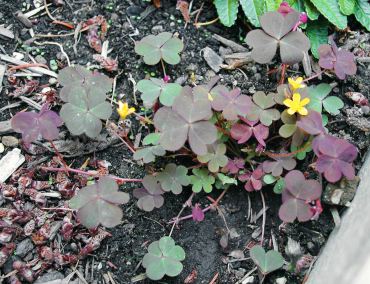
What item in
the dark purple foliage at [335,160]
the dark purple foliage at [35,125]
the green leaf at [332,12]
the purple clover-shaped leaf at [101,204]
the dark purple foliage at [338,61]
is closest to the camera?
the purple clover-shaped leaf at [101,204]

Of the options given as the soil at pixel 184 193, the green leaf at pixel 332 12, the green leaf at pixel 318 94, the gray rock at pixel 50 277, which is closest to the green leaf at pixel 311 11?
the green leaf at pixel 332 12

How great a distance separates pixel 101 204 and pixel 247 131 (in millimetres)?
718

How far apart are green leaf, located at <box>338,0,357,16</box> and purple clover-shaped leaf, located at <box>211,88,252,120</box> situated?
0.80 metres

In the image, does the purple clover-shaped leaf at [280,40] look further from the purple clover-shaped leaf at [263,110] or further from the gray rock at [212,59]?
the gray rock at [212,59]

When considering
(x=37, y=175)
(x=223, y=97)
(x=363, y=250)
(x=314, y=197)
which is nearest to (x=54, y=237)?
(x=37, y=175)

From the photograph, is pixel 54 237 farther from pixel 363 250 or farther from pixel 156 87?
pixel 363 250

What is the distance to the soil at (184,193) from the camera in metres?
2.30

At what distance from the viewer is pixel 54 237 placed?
2.32 metres

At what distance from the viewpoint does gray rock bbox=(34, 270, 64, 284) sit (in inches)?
88.3

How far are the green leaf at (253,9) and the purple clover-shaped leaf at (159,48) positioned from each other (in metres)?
0.42

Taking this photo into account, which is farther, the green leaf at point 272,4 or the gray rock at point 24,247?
the green leaf at point 272,4

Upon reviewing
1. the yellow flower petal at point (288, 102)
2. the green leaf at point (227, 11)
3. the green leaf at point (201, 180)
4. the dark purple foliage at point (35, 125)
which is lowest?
the green leaf at point (201, 180)

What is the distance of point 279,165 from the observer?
2.36 metres

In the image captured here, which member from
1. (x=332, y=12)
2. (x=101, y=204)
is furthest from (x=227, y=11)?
(x=101, y=204)
